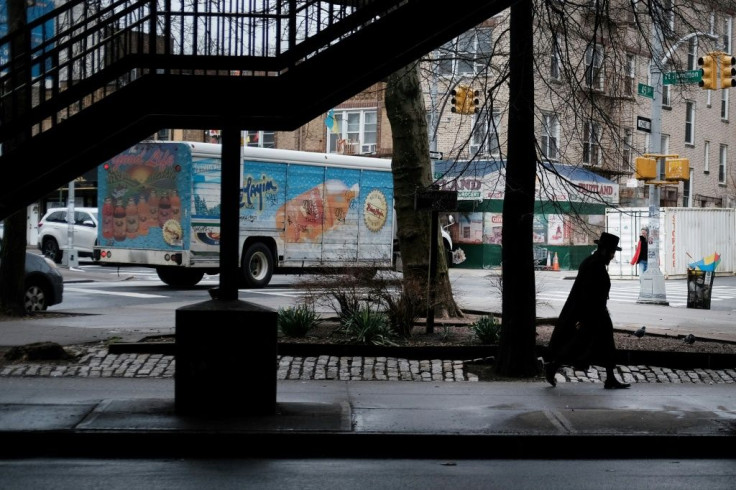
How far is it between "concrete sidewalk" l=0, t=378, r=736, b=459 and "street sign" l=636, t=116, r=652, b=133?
1363cm

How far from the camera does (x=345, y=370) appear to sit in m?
11.9

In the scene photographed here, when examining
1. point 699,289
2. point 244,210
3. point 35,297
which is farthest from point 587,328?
point 244,210

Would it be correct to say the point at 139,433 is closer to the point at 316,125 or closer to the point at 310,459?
the point at 310,459

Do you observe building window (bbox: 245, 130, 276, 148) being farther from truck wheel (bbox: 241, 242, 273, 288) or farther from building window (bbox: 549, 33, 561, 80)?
building window (bbox: 549, 33, 561, 80)

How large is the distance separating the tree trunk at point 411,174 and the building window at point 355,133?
2971cm

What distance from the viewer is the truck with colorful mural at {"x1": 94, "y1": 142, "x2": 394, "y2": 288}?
24391 millimetres

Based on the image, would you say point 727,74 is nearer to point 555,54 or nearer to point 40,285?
point 555,54

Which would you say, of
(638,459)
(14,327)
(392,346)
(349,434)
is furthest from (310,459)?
(14,327)

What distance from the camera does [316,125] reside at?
46938 mm

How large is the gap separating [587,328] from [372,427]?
3.54 m

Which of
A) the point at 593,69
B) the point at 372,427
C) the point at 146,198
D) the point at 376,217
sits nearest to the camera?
the point at 372,427

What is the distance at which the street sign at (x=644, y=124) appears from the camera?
22.9 metres

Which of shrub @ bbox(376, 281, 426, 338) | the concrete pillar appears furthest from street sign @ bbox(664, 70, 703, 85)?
the concrete pillar

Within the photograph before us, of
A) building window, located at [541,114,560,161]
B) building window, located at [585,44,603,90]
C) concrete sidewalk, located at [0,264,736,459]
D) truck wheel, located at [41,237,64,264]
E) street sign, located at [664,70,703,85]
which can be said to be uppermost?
street sign, located at [664,70,703,85]
